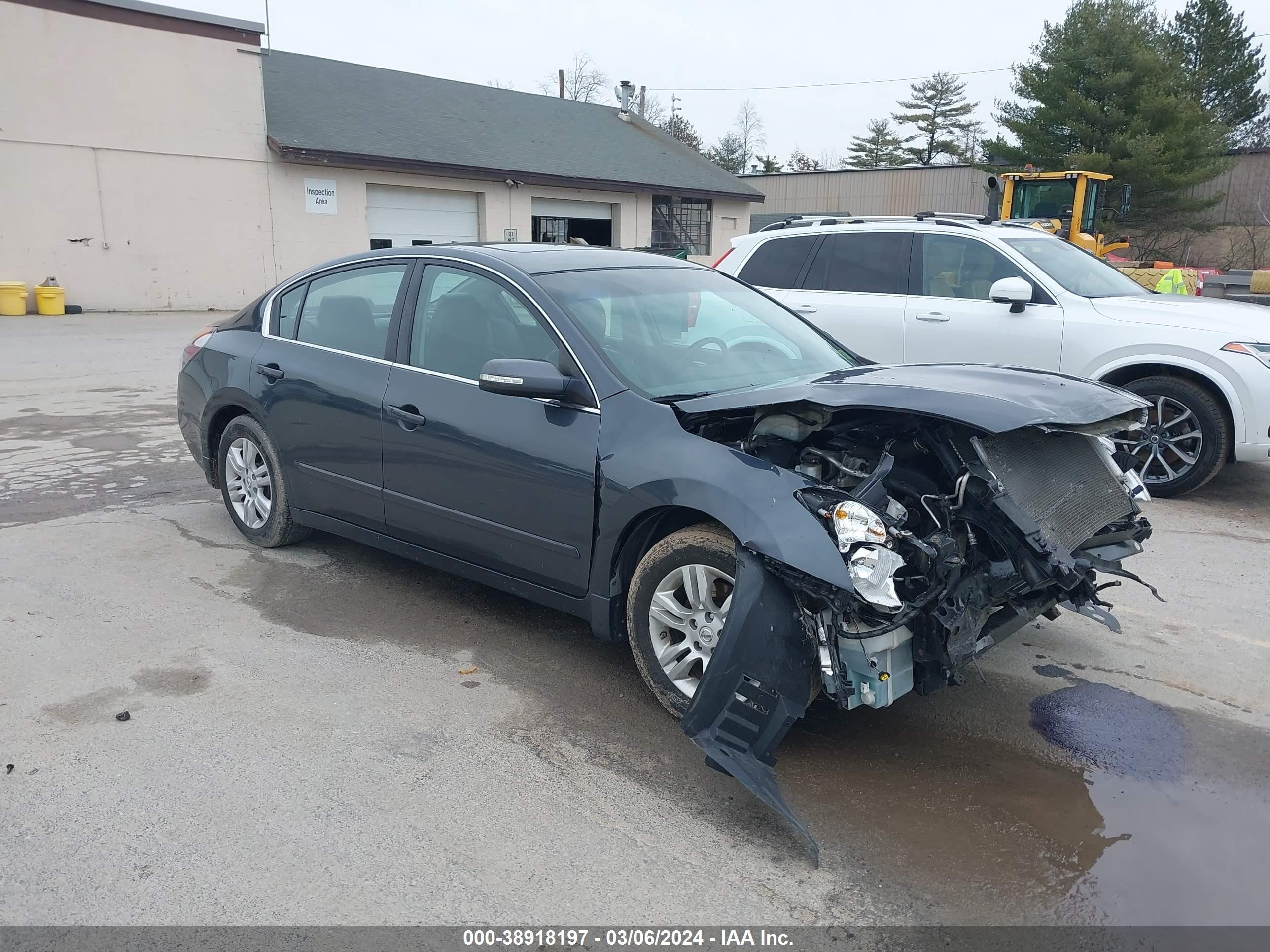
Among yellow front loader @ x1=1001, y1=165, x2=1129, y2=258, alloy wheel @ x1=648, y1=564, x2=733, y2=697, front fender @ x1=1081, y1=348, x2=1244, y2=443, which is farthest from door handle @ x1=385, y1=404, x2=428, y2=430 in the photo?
yellow front loader @ x1=1001, y1=165, x2=1129, y2=258

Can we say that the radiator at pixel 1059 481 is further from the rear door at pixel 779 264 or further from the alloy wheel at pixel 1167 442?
the rear door at pixel 779 264

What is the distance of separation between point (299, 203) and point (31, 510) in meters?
19.9

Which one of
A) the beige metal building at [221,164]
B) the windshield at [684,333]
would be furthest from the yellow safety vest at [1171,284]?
the beige metal building at [221,164]

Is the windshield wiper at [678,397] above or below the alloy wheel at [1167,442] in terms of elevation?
above

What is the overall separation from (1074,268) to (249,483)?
21.0ft

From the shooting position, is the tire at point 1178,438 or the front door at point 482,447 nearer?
the front door at point 482,447

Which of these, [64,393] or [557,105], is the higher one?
[557,105]

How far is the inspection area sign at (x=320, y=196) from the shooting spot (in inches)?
968

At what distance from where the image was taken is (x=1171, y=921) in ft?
8.99

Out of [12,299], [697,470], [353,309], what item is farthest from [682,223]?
[697,470]

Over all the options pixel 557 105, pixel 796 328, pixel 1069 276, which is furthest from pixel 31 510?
pixel 557 105

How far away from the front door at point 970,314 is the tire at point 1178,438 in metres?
0.73

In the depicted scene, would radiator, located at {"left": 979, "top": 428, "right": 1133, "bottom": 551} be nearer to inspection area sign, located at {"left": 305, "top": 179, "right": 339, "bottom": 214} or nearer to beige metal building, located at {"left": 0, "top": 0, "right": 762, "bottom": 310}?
beige metal building, located at {"left": 0, "top": 0, "right": 762, "bottom": 310}

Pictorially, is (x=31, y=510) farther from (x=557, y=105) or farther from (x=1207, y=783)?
(x=557, y=105)
